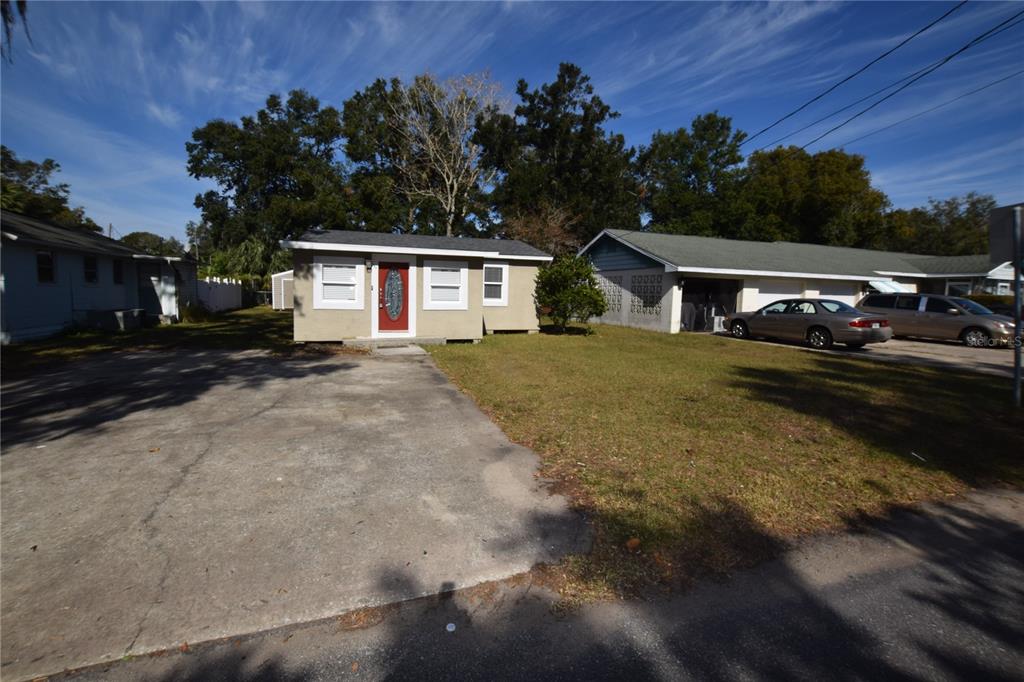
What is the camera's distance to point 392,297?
1277 cm

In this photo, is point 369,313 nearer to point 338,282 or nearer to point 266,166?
point 338,282

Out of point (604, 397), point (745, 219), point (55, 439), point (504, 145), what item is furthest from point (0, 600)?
point (745, 219)

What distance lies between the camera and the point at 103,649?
231cm

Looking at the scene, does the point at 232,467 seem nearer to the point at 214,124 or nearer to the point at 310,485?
the point at 310,485

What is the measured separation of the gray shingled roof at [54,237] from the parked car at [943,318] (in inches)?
1063

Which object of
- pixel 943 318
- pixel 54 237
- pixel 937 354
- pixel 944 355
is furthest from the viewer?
pixel 943 318

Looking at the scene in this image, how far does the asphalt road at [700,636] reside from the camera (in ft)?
7.29

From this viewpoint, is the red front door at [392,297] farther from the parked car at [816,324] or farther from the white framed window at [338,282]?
the parked car at [816,324]

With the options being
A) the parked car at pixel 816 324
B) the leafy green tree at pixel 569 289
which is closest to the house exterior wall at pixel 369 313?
the leafy green tree at pixel 569 289

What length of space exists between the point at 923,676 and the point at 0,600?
15.8 ft

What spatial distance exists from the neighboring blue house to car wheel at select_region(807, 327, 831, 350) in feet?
73.2

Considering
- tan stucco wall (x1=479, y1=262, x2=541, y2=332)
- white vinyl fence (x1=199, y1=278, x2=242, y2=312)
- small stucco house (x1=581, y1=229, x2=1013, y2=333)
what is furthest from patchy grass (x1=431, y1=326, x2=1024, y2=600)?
white vinyl fence (x1=199, y1=278, x2=242, y2=312)

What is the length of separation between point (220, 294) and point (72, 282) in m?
11.8

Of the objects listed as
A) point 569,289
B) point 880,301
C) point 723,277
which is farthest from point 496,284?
point 880,301
